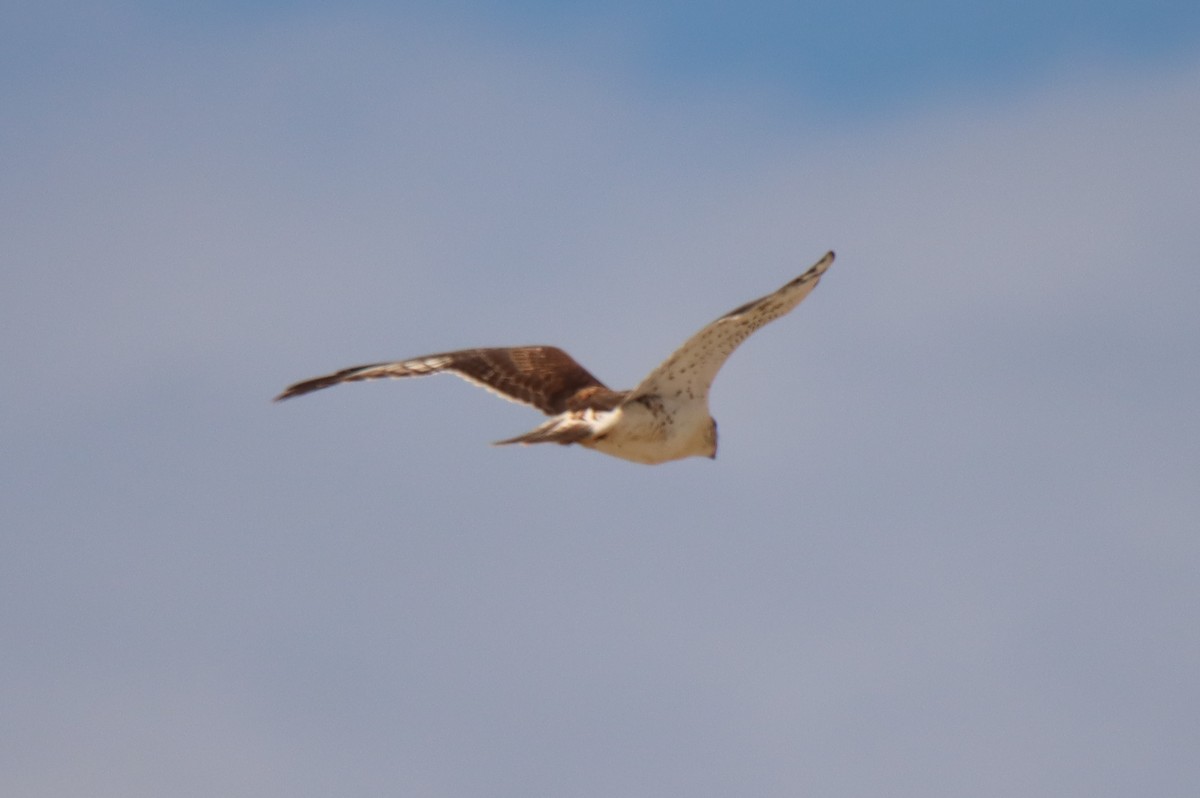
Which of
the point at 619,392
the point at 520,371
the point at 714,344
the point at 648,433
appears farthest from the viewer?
the point at 520,371

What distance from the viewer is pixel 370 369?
59.0 feet

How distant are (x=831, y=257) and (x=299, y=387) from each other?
4981mm

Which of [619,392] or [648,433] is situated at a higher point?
[619,392]

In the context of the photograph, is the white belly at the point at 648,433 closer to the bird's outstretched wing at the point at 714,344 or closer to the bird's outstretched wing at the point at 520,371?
the bird's outstretched wing at the point at 714,344

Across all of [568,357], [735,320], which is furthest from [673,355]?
[568,357]

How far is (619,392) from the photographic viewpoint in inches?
696

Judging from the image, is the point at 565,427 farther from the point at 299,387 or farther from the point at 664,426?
the point at 299,387

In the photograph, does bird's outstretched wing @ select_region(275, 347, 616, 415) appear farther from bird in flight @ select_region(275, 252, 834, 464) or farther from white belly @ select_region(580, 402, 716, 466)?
white belly @ select_region(580, 402, 716, 466)

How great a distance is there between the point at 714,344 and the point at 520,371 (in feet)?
9.46

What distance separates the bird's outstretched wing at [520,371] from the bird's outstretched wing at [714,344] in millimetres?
1459

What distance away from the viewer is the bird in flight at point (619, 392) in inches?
634

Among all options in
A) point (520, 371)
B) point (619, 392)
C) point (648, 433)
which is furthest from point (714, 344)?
point (520, 371)

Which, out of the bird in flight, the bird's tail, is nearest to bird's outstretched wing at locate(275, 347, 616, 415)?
the bird in flight

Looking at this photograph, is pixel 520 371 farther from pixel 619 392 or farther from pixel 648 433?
pixel 648 433
